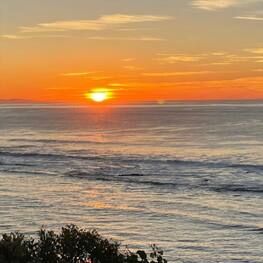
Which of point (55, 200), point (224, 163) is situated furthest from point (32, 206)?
point (224, 163)

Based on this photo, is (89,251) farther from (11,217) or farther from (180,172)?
(180,172)

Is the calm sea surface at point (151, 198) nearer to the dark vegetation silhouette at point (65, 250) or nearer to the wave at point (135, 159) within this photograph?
the wave at point (135, 159)

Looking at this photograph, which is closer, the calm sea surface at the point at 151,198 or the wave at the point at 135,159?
the calm sea surface at the point at 151,198

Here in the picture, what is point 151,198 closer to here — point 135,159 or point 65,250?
point 65,250

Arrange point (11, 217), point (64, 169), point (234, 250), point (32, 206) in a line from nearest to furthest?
point (234, 250) < point (11, 217) < point (32, 206) < point (64, 169)

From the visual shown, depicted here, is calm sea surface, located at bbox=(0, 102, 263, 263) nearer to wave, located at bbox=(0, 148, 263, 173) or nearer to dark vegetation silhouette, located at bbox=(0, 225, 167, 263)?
Answer: wave, located at bbox=(0, 148, 263, 173)

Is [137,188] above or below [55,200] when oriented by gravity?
above

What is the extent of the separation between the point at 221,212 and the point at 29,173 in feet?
76.2

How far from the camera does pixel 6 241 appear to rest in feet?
45.2

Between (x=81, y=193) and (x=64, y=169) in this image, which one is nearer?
(x=81, y=193)

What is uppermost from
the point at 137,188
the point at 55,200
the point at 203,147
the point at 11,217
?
the point at 203,147

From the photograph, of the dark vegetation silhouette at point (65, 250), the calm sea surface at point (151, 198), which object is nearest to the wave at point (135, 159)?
the calm sea surface at point (151, 198)

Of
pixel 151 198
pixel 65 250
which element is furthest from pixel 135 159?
pixel 65 250

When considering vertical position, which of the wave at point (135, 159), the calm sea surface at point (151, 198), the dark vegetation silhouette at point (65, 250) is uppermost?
the wave at point (135, 159)
